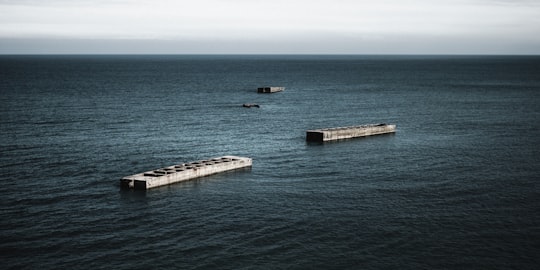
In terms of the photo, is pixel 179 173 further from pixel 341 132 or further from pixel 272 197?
pixel 341 132

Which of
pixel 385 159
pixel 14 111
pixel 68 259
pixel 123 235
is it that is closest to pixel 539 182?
pixel 385 159

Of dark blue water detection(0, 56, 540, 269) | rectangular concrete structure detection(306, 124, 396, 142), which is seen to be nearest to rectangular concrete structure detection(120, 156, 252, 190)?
dark blue water detection(0, 56, 540, 269)

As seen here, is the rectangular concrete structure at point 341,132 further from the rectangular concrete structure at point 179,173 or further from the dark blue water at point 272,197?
the rectangular concrete structure at point 179,173

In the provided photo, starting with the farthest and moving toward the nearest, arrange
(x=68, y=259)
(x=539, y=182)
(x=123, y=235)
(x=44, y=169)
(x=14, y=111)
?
(x=14, y=111) < (x=44, y=169) < (x=539, y=182) < (x=123, y=235) < (x=68, y=259)

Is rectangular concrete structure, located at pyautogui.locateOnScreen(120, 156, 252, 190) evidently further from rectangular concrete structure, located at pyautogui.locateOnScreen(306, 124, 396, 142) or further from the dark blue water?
rectangular concrete structure, located at pyautogui.locateOnScreen(306, 124, 396, 142)

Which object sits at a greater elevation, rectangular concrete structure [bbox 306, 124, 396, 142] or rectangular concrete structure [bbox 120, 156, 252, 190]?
rectangular concrete structure [bbox 306, 124, 396, 142]

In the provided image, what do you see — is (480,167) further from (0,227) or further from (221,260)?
(0,227)
